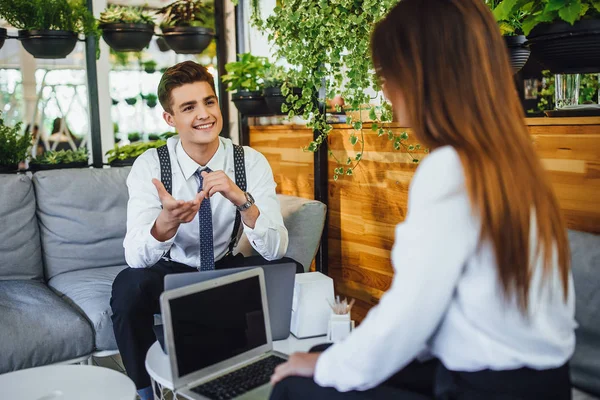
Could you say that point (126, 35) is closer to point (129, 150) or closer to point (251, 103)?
point (129, 150)

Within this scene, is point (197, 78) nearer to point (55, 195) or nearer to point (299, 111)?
point (299, 111)

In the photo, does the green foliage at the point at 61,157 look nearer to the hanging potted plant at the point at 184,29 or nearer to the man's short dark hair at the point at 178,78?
the hanging potted plant at the point at 184,29

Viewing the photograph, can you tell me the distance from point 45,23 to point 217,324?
2.20 m

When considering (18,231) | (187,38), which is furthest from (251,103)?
(18,231)

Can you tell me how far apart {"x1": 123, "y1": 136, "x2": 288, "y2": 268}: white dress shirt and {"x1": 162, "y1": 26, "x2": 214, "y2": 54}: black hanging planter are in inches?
41.4

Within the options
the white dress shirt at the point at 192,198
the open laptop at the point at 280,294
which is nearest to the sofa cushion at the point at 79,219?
the white dress shirt at the point at 192,198

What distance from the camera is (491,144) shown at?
1.11m

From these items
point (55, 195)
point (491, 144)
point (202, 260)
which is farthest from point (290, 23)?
point (491, 144)

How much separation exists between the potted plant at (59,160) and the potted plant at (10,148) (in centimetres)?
13

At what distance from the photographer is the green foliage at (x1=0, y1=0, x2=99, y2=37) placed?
10.1 ft

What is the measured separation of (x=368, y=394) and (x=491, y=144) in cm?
50

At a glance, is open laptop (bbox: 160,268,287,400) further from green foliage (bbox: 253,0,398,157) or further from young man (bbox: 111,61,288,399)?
green foliage (bbox: 253,0,398,157)

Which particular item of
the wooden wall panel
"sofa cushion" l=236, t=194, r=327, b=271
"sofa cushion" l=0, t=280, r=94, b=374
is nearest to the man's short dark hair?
"sofa cushion" l=236, t=194, r=327, b=271

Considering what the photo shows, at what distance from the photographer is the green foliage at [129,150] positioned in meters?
3.41
